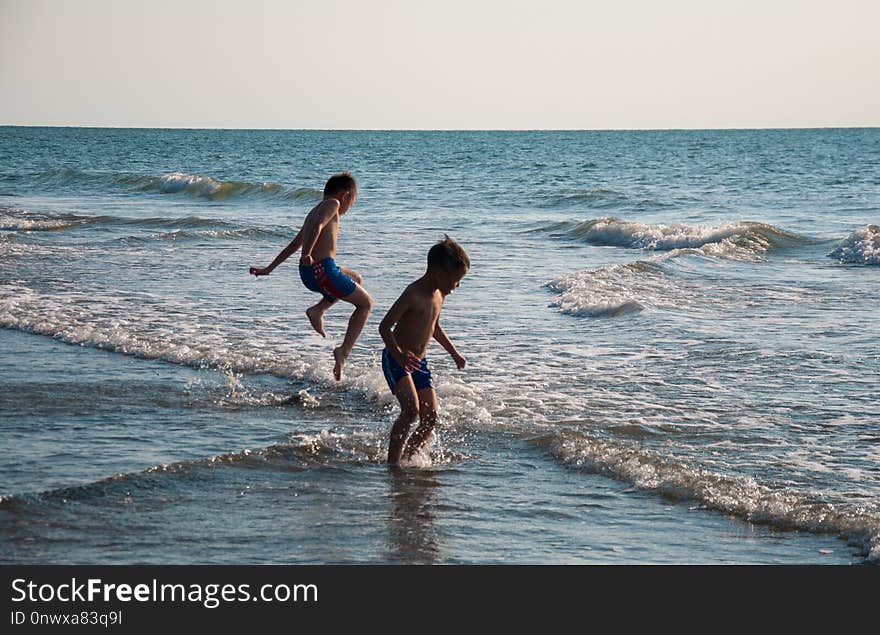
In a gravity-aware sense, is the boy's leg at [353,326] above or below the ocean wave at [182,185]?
above

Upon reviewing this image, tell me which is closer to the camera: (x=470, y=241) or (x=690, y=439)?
(x=690, y=439)

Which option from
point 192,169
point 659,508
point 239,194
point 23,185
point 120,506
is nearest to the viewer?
point 120,506

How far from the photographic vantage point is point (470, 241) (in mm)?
23031

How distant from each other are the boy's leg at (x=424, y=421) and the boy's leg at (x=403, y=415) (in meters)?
0.07

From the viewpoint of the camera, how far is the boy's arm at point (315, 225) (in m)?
8.48

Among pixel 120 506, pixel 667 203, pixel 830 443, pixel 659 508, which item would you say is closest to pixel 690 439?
pixel 830 443

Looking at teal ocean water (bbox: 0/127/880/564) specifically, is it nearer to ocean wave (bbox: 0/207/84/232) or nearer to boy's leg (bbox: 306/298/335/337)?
boy's leg (bbox: 306/298/335/337)

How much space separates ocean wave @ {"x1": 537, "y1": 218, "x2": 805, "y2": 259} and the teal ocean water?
378mm

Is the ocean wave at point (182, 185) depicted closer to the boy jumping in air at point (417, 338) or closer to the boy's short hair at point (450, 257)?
the boy jumping in air at point (417, 338)

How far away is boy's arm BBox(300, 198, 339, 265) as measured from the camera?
8484mm

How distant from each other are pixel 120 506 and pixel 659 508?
3011 millimetres

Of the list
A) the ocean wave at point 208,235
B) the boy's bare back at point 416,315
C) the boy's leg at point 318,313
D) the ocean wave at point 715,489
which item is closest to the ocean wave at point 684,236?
the ocean wave at point 208,235

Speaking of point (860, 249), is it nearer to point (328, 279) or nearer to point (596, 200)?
point (328, 279)

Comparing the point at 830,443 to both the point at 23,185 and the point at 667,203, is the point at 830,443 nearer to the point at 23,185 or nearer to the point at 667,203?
the point at 667,203
